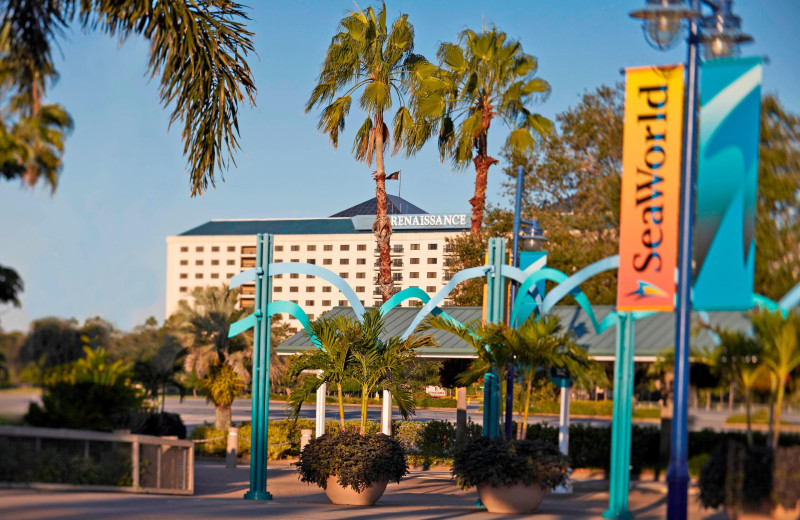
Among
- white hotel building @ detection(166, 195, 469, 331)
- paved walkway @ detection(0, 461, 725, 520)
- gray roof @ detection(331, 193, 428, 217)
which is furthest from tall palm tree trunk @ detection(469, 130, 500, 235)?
gray roof @ detection(331, 193, 428, 217)

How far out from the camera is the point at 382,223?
31.0 metres

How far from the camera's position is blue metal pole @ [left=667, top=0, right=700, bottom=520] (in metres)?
9.99

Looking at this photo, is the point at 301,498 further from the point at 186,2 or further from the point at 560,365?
the point at 186,2

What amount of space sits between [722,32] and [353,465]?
9.21 m

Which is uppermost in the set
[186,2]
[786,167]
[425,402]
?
[186,2]

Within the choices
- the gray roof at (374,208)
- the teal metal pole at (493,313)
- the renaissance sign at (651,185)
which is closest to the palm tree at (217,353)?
the teal metal pole at (493,313)

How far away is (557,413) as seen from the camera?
1661 cm

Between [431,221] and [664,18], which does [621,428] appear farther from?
[431,221]

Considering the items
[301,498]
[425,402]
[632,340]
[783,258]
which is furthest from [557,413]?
[425,402]

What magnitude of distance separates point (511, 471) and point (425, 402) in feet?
126

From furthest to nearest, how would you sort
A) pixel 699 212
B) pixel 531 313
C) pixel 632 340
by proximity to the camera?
pixel 531 313 < pixel 632 340 < pixel 699 212

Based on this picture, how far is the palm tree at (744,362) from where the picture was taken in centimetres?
1095

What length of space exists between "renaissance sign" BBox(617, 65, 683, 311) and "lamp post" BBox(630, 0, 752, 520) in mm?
706

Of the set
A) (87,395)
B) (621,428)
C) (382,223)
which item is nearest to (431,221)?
(382,223)
